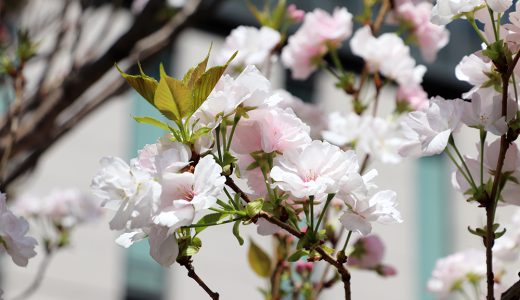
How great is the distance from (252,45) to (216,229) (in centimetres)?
745

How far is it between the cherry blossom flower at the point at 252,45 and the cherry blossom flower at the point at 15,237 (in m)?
0.89

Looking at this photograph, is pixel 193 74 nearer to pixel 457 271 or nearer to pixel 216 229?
pixel 457 271

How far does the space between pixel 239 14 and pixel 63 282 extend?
339cm

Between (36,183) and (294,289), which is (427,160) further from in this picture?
(294,289)

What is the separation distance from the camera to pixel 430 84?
1131cm

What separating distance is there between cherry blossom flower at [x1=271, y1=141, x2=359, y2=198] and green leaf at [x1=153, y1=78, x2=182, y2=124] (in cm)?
11

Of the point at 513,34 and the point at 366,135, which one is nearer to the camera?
the point at 513,34

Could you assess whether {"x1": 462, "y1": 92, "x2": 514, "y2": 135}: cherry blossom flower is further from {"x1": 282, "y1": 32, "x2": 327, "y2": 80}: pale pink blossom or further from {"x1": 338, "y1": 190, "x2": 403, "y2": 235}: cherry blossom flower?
{"x1": 282, "y1": 32, "x2": 327, "y2": 80}: pale pink blossom

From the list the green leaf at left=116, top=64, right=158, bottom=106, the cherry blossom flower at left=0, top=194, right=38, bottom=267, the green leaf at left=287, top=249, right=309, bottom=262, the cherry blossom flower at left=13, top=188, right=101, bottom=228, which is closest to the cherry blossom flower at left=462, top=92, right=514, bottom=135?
the green leaf at left=287, top=249, right=309, bottom=262

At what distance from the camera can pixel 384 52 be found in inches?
76.6

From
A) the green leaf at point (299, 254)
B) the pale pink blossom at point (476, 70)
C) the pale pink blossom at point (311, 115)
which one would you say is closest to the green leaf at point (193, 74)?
the green leaf at point (299, 254)

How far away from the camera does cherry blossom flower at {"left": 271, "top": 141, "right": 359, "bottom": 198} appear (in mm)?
961

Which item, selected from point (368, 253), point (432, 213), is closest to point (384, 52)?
point (368, 253)

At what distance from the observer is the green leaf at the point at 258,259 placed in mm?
1634
